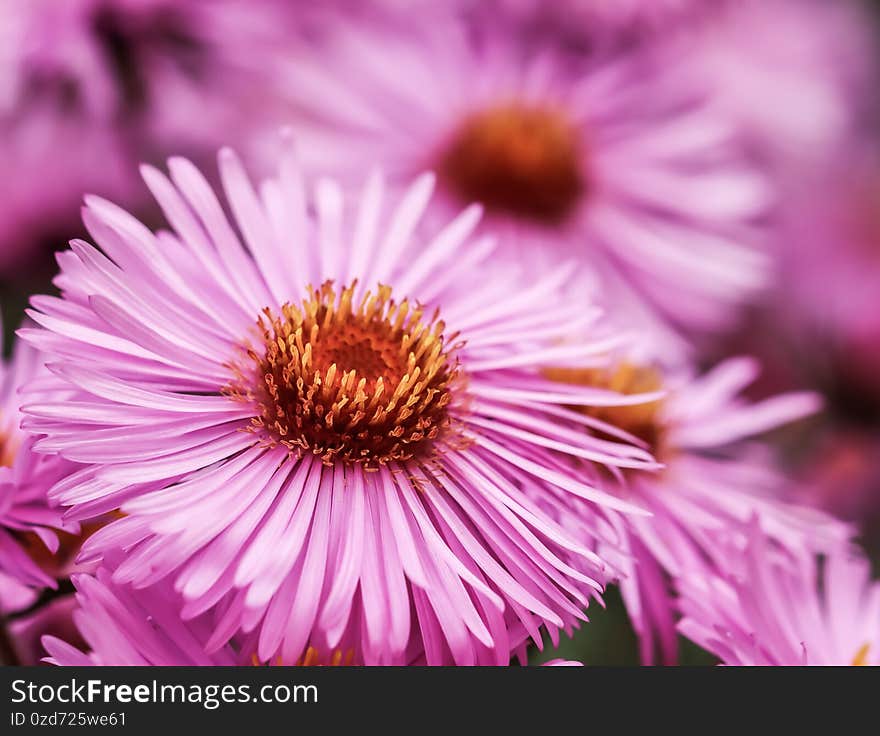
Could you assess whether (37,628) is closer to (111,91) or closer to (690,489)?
(690,489)

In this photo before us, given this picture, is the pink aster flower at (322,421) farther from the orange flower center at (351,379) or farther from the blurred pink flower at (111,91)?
the blurred pink flower at (111,91)

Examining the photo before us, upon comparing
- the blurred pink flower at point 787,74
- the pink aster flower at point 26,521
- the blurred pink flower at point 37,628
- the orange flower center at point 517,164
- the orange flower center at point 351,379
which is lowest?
the blurred pink flower at point 37,628

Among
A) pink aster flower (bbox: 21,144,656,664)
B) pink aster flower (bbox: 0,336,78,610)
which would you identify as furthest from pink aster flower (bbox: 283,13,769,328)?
pink aster flower (bbox: 0,336,78,610)

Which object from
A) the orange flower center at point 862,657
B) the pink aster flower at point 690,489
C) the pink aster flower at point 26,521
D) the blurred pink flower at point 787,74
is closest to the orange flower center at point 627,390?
the pink aster flower at point 690,489

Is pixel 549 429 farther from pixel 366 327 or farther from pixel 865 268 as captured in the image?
pixel 865 268

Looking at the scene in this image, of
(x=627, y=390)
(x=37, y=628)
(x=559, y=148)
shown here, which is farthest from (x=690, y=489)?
(x=559, y=148)

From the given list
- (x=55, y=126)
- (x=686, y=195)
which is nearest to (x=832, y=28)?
(x=686, y=195)
